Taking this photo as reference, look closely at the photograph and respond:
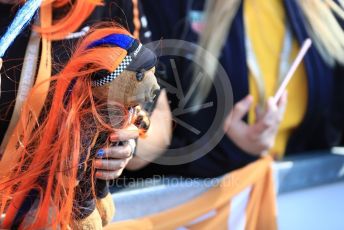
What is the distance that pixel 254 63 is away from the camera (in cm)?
114

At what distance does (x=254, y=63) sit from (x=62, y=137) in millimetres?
664

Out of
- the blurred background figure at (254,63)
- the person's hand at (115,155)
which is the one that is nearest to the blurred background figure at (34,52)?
the person's hand at (115,155)

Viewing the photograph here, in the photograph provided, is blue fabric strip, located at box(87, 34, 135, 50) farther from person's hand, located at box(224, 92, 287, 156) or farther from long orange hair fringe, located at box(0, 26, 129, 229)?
person's hand, located at box(224, 92, 287, 156)

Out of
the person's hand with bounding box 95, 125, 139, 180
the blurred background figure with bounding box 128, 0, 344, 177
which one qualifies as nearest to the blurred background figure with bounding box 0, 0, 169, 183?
the person's hand with bounding box 95, 125, 139, 180

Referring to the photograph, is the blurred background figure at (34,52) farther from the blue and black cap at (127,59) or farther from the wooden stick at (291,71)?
the wooden stick at (291,71)

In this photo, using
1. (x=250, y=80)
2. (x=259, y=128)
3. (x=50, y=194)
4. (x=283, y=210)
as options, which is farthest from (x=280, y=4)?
(x=50, y=194)

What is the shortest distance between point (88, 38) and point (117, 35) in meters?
0.04

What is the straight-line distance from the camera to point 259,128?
41.7 inches

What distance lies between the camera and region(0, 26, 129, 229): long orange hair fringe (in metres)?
0.56

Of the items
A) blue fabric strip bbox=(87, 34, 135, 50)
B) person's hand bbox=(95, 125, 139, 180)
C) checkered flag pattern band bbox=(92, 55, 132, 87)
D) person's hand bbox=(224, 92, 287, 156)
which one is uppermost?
blue fabric strip bbox=(87, 34, 135, 50)

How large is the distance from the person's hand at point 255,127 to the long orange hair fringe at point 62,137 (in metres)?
0.53

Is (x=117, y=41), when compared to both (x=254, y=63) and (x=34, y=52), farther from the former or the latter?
(x=254, y=63)

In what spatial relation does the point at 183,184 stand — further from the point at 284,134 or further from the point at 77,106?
the point at 77,106

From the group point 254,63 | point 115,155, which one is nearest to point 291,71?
point 254,63
